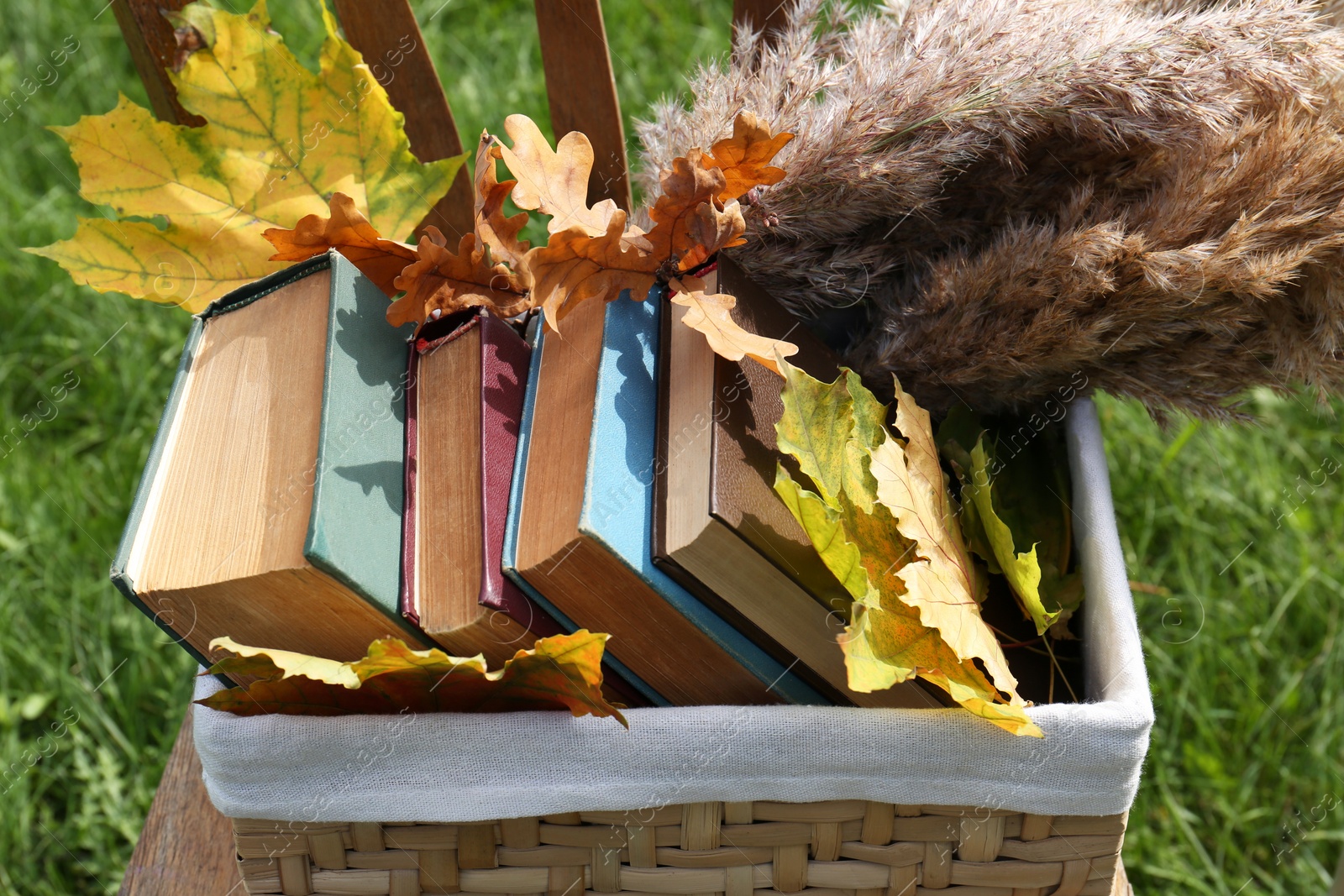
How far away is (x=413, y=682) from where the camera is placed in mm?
667

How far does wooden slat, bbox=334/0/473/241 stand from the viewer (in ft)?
3.26

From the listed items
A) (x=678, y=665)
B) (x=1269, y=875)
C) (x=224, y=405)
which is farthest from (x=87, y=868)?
(x=1269, y=875)

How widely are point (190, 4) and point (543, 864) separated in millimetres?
702

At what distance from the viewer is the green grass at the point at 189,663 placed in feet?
4.59

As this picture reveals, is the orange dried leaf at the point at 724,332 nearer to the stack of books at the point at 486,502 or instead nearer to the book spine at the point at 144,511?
the stack of books at the point at 486,502

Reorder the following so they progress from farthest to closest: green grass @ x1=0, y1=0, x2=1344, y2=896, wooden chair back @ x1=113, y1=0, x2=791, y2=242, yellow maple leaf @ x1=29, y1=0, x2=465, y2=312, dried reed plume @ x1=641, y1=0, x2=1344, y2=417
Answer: green grass @ x1=0, y1=0, x2=1344, y2=896 → wooden chair back @ x1=113, y1=0, x2=791, y2=242 → yellow maple leaf @ x1=29, y1=0, x2=465, y2=312 → dried reed plume @ x1=641, y1=0, x2=1344, y2=417

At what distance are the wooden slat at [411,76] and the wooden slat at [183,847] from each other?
597 millimetres

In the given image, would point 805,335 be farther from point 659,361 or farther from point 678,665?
point 678,665

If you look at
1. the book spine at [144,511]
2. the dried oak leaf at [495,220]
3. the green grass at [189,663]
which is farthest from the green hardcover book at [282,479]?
the green grass at [189,663]

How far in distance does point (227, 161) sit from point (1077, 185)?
25.8 inches

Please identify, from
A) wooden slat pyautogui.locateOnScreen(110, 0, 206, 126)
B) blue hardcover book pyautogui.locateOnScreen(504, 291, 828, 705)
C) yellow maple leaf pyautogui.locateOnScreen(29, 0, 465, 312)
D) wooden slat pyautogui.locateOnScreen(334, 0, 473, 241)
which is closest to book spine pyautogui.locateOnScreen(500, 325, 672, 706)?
blue hardcover book pyautogui.locateOnScreen(504, 291, 828, 705)

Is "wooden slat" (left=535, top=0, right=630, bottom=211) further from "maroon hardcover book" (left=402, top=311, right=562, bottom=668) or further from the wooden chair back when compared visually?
"maroon hardcover book" (left=402, top=311, right=562, bottom=668)

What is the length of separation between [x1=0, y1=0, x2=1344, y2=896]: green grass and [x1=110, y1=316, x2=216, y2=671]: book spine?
0.88 metres

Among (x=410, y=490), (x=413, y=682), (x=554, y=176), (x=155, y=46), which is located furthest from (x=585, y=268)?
(x=155, y=46)
